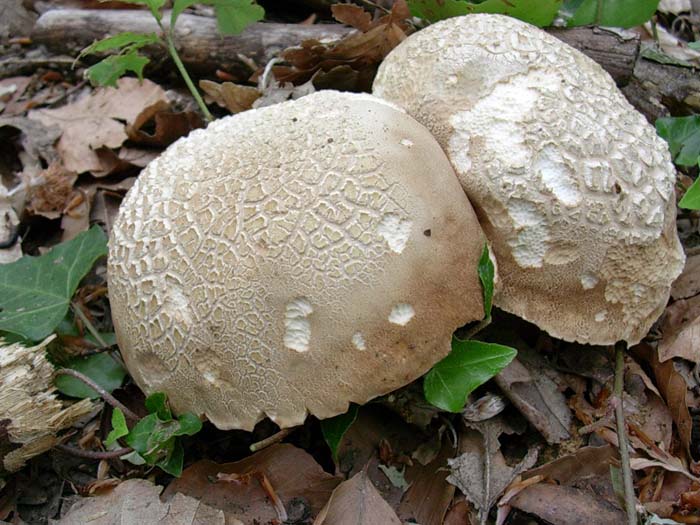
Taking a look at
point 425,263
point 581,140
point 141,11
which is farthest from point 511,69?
point 141,11

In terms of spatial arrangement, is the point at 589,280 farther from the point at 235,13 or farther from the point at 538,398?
the point at 235,13

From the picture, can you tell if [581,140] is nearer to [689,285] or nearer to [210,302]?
[689,285]

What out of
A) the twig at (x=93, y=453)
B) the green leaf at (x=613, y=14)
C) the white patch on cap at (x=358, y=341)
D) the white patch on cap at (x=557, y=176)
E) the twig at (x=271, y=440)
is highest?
the green leaf at (x=613, y=14)

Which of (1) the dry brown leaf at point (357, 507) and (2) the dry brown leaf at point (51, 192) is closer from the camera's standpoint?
(1) the dry brown leaf at point (357, 507)

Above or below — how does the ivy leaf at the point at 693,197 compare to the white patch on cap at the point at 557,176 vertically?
below

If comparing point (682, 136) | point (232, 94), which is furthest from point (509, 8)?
point (232, 94)

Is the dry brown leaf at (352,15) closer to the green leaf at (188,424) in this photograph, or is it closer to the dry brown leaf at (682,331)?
the dry brown leaf at (682,331)

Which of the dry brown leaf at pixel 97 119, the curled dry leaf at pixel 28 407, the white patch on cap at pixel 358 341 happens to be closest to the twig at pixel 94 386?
the curled dry leaf at pixel 28 407
